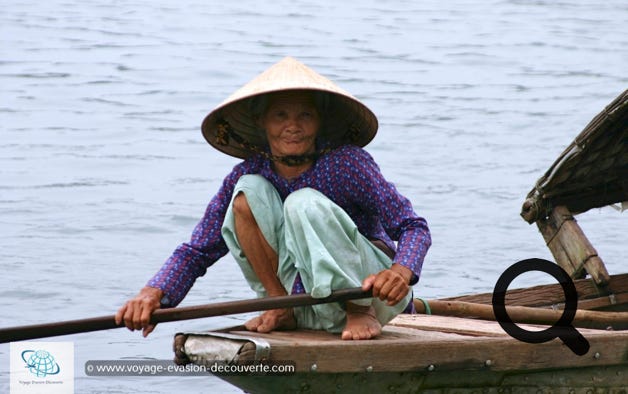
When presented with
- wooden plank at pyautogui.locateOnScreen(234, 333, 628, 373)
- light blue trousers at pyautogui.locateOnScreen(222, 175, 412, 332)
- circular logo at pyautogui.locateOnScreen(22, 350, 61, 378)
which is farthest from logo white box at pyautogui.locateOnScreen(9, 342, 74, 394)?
wooden plank at pyautogui.locateOnScreen(234, 333, 628, 373)

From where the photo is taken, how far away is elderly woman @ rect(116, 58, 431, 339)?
2.89m

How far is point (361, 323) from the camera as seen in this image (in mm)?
2990

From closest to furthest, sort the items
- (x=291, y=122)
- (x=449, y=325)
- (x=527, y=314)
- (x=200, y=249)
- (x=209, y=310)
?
(x=209, y=310)
(x=291, y=122)
(x=200, y=249)
(x=449, y=325)
(x=527, y=314)

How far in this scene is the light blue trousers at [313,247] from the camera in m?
2.86

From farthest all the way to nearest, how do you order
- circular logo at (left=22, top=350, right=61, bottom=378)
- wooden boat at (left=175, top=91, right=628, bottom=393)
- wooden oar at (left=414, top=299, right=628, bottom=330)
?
1. circular logo at (left=22, top=350, right=61, bottom=378)
2. wooden oar at (left=414, top=299, right=628, bottom=330)
3. wooden boat at (left=175, top=91, right=628, bottom=393)

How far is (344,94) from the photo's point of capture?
3.02 metres

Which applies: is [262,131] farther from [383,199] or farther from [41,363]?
[41,363]

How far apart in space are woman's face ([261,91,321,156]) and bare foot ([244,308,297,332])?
1.22 feet

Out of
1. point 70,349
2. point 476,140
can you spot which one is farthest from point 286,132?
point 476,140

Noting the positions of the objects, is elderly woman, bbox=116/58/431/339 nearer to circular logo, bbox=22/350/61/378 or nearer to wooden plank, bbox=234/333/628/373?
wooden plank, bbox=234/333/628/373

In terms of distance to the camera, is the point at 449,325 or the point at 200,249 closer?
the point at 200,249

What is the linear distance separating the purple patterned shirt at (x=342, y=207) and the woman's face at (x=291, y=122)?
67 mm

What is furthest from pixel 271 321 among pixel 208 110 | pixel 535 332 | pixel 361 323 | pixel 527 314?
pixel 208 110

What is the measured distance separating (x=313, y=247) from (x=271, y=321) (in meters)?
0.30
